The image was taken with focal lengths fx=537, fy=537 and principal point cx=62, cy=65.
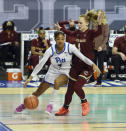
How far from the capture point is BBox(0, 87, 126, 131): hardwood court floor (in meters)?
7.77

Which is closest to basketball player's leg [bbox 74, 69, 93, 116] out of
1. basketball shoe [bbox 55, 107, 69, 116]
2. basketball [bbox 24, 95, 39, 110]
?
basketball shoe [bbox 55, 107, 69, 116]

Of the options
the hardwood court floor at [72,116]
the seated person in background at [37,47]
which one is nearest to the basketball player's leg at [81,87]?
the hardwood court floor at [72,116]

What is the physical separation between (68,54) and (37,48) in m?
7.14

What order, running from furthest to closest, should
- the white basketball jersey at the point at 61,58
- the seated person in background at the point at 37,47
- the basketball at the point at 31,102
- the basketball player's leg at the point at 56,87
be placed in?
the seated person in background at the point at 37,47
the white basketball jersey at the point at 61,58
the basketball player's leg at the point at 56,87
the basketball at the point at 31,102

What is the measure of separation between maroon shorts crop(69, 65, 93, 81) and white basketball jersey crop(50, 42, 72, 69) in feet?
0.77

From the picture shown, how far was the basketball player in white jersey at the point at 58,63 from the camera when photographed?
9.02m

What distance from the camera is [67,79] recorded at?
9250 millimetres

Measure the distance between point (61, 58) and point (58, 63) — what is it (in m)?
0.11

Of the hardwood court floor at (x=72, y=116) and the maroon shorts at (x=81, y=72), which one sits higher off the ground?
the maroon shorts at (x=81, y=72)

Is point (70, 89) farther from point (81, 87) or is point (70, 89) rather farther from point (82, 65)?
point (82, 65)

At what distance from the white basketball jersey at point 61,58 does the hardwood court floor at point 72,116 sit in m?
0.87

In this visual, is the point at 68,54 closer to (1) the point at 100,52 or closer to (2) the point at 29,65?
(1) the point at 100,52

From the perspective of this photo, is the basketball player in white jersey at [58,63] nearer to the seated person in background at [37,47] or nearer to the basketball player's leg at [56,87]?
the basketball player's leg at [56,87]

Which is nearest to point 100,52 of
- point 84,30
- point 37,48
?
point 37,48
